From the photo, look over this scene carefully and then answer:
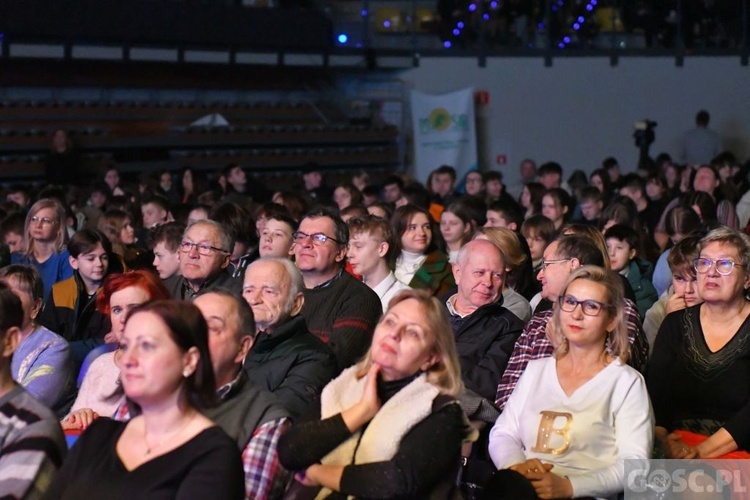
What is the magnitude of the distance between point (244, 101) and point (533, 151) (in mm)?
3807

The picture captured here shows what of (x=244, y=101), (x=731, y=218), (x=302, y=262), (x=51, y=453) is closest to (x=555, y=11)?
(x=244, y=101)

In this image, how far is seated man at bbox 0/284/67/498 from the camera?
121 inches

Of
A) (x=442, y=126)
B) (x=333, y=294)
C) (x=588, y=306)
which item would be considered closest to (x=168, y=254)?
(x=333, y=294)

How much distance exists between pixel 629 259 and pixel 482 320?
1779mm

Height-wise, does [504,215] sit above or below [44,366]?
above

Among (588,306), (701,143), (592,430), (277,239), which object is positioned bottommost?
(592,430)

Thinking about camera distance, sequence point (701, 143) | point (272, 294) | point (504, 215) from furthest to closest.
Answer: point (701, 143) < point (504, 215) < point (272, 294)

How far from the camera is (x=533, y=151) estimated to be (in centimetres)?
1602

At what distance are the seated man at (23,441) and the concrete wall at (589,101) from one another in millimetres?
12523

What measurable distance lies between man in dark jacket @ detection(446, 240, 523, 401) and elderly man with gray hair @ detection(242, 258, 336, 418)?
642 millimetres

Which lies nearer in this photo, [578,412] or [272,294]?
[578,412]

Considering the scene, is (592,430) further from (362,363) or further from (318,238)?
(318,238)

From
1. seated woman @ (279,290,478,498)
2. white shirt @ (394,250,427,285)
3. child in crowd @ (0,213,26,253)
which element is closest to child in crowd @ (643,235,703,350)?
white shirt @ (394,250,427,285)

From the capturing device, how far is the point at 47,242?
692cm
